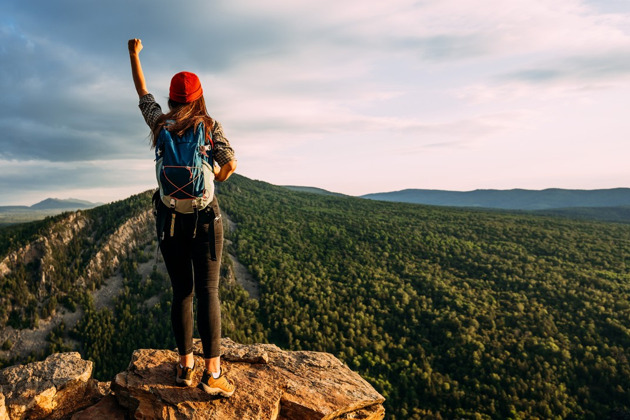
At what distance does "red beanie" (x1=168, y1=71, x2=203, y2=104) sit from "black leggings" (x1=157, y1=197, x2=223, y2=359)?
140cm

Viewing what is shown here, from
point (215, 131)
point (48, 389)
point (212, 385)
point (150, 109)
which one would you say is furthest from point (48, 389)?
point (215, 131)

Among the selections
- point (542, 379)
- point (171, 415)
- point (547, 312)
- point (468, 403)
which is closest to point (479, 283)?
point (547, 312)

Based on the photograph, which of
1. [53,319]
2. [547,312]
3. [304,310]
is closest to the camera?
[53,319]

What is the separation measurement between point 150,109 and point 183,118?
77cm

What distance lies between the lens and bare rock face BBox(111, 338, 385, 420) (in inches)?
180

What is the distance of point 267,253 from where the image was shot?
2000 inches

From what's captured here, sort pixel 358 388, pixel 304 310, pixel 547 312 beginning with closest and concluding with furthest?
1. pixel 358 388
2. pixel 304 310
3. pixel 547 312

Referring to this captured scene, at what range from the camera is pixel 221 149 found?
13.6 ft

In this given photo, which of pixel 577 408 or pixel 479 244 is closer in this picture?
pixel 577 408

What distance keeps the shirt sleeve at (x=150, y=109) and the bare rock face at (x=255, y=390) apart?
4.04 m

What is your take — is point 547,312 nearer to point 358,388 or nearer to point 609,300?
point 609,300

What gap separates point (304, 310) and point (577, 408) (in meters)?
27.2

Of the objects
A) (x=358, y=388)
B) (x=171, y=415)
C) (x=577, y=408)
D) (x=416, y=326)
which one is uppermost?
(x=171, y=415)

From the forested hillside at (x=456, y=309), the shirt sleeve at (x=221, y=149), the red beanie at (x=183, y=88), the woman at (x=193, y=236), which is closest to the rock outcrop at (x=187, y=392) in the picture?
the woman at (x=193, y=236)
